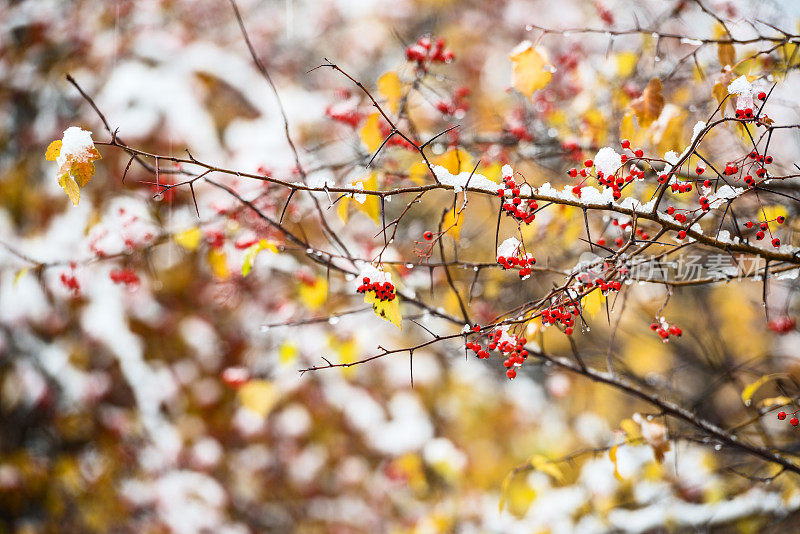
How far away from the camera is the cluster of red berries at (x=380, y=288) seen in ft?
4.36

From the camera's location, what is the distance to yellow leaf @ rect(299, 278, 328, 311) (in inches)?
102

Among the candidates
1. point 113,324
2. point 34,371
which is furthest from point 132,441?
point 113,324

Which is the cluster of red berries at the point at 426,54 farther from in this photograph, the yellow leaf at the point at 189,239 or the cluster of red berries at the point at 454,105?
the yellow leaf at the point at 189,239

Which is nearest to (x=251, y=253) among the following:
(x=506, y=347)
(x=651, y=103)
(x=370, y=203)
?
(x=370, y=203)

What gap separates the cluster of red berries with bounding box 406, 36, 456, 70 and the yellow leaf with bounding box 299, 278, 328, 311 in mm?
1137

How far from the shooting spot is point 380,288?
4.38ft

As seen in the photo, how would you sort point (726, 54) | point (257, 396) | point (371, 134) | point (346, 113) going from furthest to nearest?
point (257, 396) < point (346, 113) < point (371, 134) < point (726, 54)

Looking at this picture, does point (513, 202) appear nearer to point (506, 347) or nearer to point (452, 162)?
point (506, 347)

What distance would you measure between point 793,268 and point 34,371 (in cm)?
518

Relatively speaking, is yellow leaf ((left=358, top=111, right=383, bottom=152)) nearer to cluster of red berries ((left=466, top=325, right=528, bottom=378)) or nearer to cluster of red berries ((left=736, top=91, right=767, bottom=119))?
cluster of red berries ((left=466, top=325, right=528, bottom=378))

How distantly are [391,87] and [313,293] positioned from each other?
1.05 m

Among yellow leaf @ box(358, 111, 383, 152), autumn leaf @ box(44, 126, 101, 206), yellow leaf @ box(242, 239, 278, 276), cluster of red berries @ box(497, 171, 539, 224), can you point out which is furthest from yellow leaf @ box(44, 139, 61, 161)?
cluster of red berries @ box(497, 171, 539, 224)

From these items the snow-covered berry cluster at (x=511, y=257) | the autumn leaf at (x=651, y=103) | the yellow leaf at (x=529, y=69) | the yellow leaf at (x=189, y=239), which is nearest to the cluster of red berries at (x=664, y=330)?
the snow-covered berry cluster at (x=511, y=257)

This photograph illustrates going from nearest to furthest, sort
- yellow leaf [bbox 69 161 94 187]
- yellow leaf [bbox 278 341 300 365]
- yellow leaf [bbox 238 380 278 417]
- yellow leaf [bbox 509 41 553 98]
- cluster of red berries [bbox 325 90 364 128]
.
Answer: yellow leaf [bbox 69 161 94 187]
yellow leaf [bbox 509 41 553 98]
cluster of red berries [bbox 325 90 364 128]
yellow leaf [bbox 278 341 300 365]
yellow leaf [bbox 238 380 278 417]
